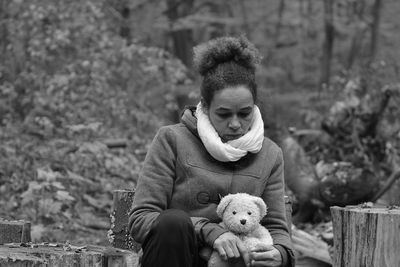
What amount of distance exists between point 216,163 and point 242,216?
14.4 inches

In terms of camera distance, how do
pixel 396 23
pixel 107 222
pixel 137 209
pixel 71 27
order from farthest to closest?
pixel 396 23 < pixel 71 27 < pixel 107 222 < pixel 137 209

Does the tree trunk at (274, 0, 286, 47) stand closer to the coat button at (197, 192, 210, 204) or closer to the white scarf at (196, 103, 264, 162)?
the white scarf at (196, 103, 264, 162)

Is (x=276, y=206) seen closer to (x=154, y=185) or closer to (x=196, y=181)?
(x=196, y=181)

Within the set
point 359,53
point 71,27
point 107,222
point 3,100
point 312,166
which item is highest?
point 359,53

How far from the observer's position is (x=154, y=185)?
365 centimetres

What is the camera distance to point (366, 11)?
1792 cm

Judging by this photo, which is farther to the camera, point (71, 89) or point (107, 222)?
point (71, 89)

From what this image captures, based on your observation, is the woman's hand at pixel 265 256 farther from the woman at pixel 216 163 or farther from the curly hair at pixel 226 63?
the curly hair at pixel 226 63

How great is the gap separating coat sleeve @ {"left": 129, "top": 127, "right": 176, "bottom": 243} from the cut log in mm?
894

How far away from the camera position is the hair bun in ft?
12.5

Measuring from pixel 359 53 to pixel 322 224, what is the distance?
11.3 meters

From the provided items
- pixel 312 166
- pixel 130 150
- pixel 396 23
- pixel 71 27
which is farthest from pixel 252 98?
pixel 396 23

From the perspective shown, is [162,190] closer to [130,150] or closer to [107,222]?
[107,222]

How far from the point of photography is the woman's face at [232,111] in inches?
145
